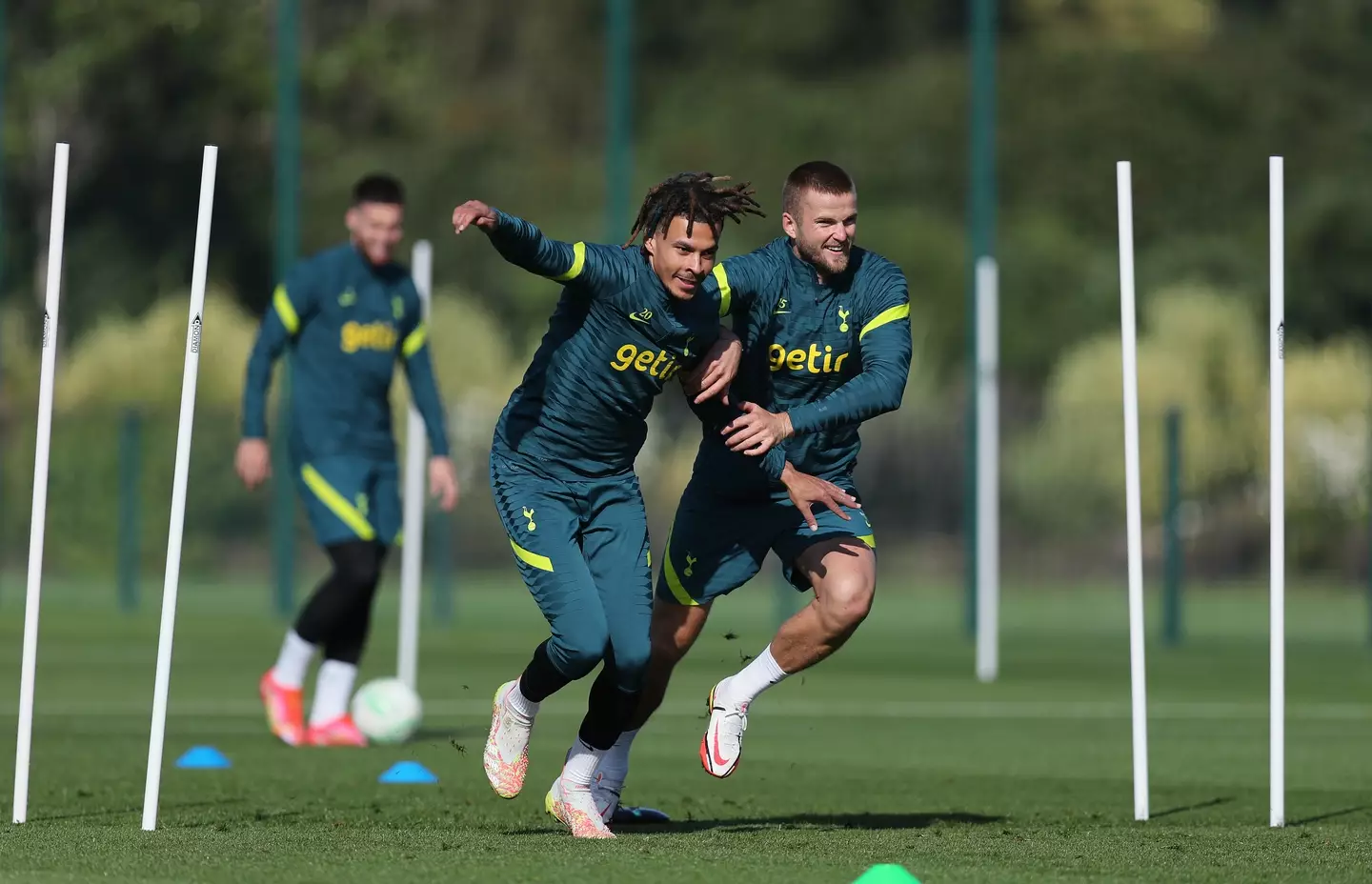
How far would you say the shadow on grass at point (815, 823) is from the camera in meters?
8.31

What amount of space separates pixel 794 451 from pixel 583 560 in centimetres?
108

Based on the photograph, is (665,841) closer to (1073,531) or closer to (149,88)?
(1073,531)

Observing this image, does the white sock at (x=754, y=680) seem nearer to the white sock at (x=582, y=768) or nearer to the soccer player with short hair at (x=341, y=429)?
the white sock at (x=582, y=768)

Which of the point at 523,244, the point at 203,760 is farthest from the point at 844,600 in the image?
the point at 203,760

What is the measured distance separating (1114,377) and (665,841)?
25.8 m

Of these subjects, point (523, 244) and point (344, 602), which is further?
point (344, 602)

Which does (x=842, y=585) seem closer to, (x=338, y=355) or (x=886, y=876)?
(x=886, y=876)

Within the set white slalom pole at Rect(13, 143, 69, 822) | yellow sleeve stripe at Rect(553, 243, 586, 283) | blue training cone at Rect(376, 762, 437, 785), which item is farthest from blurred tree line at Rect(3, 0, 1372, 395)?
yellow sleeve stripe at Rect(553, 243, 586, 283)

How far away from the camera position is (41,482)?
8000mm

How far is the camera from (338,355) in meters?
11.8

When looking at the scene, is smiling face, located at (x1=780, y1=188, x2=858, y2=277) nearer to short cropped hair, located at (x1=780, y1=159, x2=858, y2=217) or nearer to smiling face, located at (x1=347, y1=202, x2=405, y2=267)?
short cropped hair, located at (x1=780, y1=159, x2=858, y2=217)

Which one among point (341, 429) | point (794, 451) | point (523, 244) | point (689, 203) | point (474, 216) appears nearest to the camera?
point (474, 216)

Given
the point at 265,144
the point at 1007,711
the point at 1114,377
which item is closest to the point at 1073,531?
the point at 1114,377

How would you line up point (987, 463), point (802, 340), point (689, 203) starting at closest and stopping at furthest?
point (689, 203) → point (802, 340) → point (987, 463)
